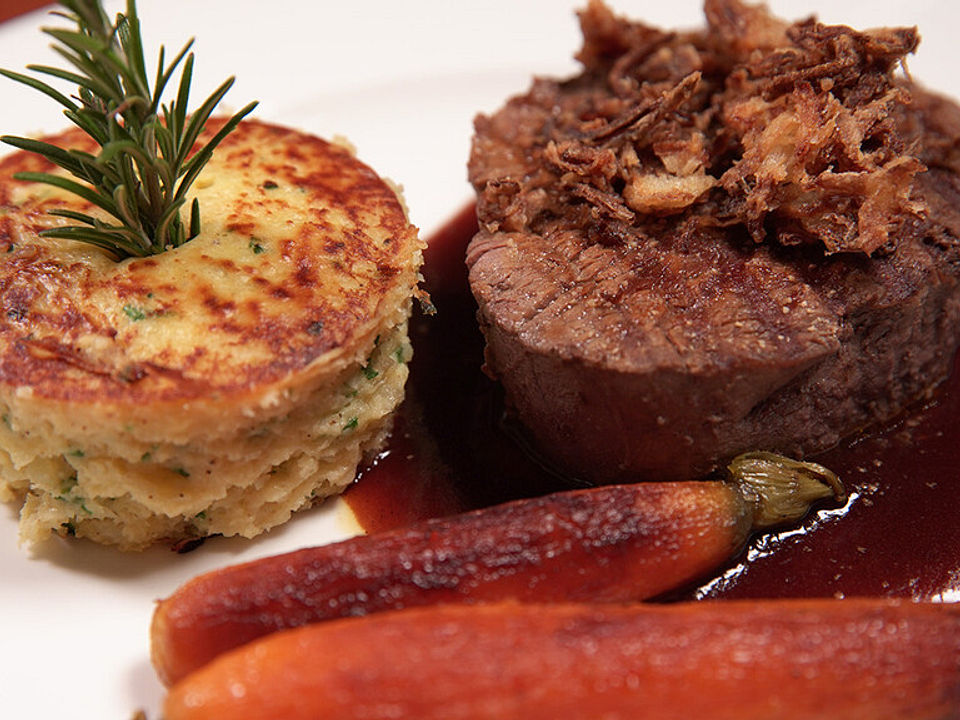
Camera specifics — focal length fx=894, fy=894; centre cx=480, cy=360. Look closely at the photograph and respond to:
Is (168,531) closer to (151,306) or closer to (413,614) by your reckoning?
(151,306)

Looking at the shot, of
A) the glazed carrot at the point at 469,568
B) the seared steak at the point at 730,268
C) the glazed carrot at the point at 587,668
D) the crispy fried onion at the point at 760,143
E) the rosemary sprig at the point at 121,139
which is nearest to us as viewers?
the glazed carrot at the point at 587,668

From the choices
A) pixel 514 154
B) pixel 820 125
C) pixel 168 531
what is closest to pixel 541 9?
pixel 514 154

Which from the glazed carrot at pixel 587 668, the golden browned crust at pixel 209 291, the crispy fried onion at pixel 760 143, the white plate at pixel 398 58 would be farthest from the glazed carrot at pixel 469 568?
the white plate at pixel 398 58

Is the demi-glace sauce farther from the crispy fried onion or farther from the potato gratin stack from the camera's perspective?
the crispy fried onion

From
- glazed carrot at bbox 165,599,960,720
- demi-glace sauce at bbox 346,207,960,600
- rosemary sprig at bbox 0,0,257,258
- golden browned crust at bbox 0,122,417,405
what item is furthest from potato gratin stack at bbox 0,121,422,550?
glazed carrot at bbox 165,599,960,720

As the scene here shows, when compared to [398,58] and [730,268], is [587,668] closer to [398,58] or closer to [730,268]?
[730,268]

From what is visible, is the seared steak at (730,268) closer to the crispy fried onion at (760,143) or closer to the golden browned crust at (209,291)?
the crispy fried onion at (760,143)
